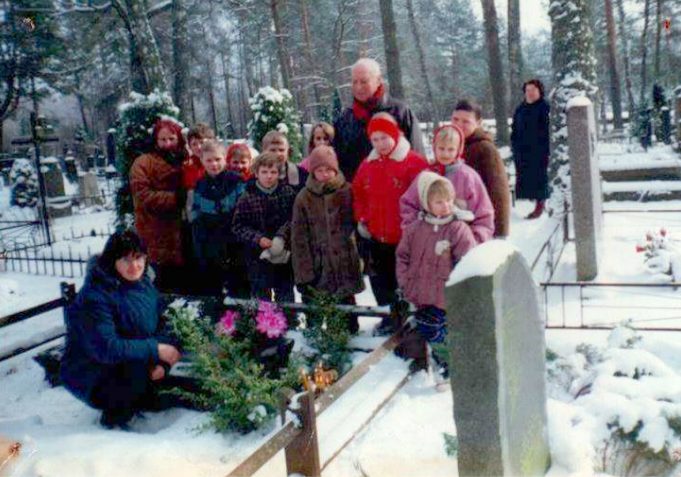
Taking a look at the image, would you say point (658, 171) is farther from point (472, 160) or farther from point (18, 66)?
point (18, 66)

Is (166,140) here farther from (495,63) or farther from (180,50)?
(180,50)

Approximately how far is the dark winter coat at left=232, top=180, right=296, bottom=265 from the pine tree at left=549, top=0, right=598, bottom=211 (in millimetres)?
6213

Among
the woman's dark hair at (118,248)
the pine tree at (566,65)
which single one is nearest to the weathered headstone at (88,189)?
the pine tree at (566,65)

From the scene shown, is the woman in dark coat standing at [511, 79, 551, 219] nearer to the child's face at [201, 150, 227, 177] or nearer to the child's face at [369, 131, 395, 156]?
the child's face at [369, 131, 395, 156]

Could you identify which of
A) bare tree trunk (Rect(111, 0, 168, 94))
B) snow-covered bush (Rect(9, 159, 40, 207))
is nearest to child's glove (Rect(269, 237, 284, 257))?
bare tree trunk (Rect(111, 0, 168, 94))

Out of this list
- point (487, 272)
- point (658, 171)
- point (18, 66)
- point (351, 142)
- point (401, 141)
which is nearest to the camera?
point (487, 272)

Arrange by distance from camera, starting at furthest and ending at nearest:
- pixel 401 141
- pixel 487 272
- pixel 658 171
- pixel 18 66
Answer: pixel 18 66 < pixel 658 171 < pixel 401 141 < pixel 487 272

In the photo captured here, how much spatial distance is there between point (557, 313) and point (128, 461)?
13.7 feet

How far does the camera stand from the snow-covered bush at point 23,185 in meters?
21.4

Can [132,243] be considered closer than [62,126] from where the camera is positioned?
Yes

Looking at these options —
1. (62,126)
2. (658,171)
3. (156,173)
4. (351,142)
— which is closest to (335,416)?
(351,142)

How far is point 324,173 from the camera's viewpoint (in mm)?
5234

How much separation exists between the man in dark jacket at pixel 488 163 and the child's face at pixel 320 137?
4.21ft

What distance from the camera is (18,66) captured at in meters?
25.7
